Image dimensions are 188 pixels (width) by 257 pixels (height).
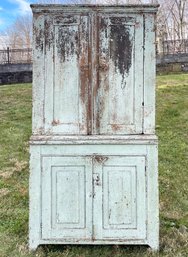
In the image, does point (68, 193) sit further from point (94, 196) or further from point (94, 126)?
point (94, 126)

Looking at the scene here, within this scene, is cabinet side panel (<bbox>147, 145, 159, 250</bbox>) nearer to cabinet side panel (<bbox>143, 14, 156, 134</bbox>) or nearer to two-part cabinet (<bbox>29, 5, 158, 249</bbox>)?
two-part cabinet (<bbox>29, 5, 158, 249</bbox>)

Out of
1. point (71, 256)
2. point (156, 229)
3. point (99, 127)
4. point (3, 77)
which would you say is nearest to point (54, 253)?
point (71, 256)

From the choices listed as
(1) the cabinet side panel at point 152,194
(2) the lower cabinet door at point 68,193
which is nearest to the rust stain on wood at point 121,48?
(1) the cabinet side panel at point 152,194

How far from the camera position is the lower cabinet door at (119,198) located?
122 inches

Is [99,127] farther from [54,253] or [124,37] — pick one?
[54,253]

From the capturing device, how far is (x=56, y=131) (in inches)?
122

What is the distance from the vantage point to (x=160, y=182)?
5078 mm

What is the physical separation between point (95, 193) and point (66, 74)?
104 cm

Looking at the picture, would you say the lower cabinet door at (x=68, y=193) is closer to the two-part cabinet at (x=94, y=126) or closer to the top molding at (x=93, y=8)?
the two-part cabinet at (x=94, y=126)

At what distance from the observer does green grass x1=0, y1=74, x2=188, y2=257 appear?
128 inches

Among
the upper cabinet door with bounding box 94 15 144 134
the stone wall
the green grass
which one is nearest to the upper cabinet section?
the upper cabinet door with bounding box 94 15 144 134

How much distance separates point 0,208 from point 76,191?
60.8 inches

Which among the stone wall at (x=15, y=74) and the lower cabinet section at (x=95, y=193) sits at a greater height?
the stone wall at (x=15, y=74)

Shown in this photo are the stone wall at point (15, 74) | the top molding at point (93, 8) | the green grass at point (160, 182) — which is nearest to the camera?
the top molding at point (93, 8)
